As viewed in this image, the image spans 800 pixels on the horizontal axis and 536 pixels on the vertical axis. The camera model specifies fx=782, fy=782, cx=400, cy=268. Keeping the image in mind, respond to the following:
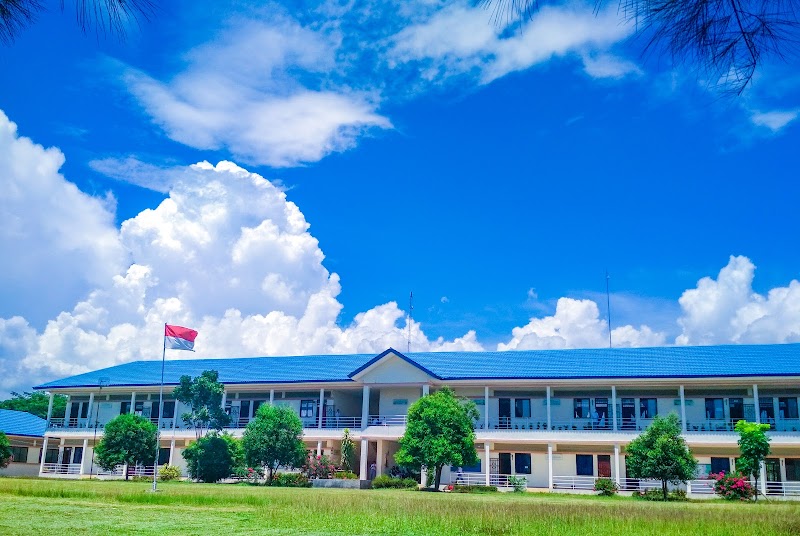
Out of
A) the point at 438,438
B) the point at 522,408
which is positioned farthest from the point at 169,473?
the point at 522,408

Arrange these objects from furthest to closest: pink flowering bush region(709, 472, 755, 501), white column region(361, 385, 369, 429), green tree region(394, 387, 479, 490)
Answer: white column region(361, 385, 369, 429) → green tree region(394, 387, 479, 490) → pink flowering bush region(709, 472, 755, 501)

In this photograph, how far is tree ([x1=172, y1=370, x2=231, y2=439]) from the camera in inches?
1527

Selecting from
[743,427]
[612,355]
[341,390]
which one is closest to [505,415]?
[612,355]

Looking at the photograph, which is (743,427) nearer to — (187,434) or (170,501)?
→ (170,501)

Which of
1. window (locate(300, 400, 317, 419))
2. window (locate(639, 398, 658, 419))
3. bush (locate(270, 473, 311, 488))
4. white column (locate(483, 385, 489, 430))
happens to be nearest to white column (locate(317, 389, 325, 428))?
window (locate(300, 400, 317, 419))

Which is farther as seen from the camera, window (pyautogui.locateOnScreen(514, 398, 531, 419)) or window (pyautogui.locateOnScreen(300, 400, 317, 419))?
window (pyautogui.locateOnScreen(300, 400, 317, 419))

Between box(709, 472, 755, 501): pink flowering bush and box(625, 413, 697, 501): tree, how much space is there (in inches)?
46.6

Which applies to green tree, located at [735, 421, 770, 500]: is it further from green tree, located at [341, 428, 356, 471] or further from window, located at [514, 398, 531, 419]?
green tree, located at [341, 428, 356, 471]

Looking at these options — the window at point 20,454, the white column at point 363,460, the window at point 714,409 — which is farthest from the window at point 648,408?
the window at point 20,454

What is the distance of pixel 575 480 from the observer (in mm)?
36344

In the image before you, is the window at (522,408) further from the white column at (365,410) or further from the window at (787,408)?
the window at (787,408)

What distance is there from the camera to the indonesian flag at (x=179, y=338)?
107 feet

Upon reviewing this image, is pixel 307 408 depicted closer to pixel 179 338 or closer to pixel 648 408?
pixel 179 338

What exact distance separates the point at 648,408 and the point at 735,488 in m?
7.97
